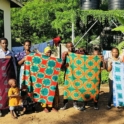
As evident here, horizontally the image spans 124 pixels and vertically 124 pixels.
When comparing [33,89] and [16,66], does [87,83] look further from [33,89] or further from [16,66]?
[16,66]

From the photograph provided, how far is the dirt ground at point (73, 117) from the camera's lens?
5176mm

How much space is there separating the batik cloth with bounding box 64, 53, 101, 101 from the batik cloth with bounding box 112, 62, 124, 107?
0.35 m

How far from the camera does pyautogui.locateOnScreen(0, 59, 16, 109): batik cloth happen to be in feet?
17.5

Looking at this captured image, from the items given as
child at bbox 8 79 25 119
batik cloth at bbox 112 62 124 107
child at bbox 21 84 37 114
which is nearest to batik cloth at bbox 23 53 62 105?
child at bbox 21 84 37 114

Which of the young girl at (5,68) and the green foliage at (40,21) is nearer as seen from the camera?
the young girl at (5,68)

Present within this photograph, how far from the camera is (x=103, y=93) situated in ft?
24.2

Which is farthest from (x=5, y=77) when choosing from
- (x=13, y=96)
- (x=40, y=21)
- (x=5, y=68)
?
(x=40, y=21)

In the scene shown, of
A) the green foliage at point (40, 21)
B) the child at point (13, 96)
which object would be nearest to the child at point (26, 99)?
the child at point (13, 96)

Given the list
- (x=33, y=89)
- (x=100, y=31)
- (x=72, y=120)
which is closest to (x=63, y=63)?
(x=33, y=89)

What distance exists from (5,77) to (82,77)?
160cm

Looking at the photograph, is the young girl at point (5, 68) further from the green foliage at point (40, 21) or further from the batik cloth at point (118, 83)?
the green foliage at point (40, 21)

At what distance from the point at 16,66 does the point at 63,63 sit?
0.98m

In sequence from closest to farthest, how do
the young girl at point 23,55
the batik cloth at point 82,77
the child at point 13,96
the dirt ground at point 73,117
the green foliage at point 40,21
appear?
the dirt ground at point 73,117
the child at point 13,96
the young girl at point 23,55
the batik cloth at point 82,77
the green foliage at point 40,21

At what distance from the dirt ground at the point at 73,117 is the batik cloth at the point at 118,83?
0.27 m
